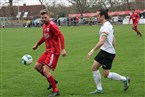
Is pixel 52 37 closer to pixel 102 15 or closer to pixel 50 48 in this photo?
pixel 50 48

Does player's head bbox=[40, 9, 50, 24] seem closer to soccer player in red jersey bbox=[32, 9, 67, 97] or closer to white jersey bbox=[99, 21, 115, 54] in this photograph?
soccer player in red jersey bbox=[32, 9, 67, 97]

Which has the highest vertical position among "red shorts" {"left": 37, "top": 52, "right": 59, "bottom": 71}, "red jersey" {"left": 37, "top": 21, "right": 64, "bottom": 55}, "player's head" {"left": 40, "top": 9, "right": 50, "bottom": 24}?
"player's head" {"left": 40, "top": 9, "right": 50, "bottom": 24}

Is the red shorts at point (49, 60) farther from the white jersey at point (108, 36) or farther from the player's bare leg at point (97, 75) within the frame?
the white jersey at point (108, 36)

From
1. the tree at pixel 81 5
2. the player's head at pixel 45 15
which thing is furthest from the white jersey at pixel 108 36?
the tree at pixel 81 5

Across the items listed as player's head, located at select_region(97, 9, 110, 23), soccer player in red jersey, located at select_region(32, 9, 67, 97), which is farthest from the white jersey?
soccer player in red jersey, located at select_region(32, 9, 67, 97)

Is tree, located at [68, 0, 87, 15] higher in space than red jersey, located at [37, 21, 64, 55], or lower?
lower

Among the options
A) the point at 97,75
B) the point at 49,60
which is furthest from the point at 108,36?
the point at 49,60

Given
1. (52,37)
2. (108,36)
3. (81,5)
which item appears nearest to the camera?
(108,36)

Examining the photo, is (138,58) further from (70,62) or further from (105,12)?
(105,12)

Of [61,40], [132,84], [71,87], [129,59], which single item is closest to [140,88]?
[132,84]

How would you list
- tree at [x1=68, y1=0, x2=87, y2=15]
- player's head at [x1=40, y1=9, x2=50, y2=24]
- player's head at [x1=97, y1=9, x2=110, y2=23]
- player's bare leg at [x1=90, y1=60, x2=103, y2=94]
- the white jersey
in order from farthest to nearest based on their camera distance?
tree at [x1=68, y1=0, x2=87, y2=15], player's head at [x1=40, y1=9, x2=50, y2=24], player's bare leg at [x1=90, y1=60, x2=103, y2=94], player's head at [x1=97, y1=9, x2=110, y2=23], the white jersey

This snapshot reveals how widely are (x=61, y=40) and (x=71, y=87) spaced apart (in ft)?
4.96

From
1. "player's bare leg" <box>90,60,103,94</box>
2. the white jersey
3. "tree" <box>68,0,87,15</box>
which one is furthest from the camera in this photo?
"tree" <box>68,0,87,15</box>

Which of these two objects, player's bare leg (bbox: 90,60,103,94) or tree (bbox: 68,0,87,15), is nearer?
player's bare leg (bbox: 90,60,103,94)
